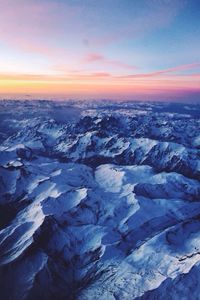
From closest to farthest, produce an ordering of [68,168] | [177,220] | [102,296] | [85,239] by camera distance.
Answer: [102,296] < [85,239] < [177,220] < [68,168]

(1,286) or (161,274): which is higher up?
(161,274)

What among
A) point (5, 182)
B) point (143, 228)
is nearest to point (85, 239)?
point (143, 228)

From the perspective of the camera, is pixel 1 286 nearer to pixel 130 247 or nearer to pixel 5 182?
pixel 130 247

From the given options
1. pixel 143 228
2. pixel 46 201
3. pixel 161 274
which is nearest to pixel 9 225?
pixel 46 201

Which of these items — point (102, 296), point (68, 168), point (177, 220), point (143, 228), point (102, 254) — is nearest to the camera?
point (102, 296)

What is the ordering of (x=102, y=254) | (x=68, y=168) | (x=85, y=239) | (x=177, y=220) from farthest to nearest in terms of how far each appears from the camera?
(x=68, y=168) < (x=177, y=220) < (x=85, y=239) < (x=102, y=254)

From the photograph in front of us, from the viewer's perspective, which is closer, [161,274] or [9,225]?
[161,274]

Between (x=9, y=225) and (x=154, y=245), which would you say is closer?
(x=154, y=245)

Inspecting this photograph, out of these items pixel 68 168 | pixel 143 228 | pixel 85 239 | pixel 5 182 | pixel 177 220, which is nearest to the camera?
pixel 85 239

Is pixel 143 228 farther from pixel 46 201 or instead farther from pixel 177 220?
pixel 46 201
